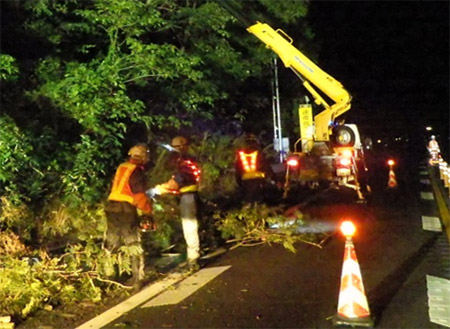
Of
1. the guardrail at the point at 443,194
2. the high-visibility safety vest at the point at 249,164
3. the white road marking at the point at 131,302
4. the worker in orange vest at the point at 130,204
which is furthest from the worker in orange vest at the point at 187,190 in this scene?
the guardrail at the point at 443,194

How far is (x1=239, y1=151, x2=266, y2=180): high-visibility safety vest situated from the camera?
14.8m

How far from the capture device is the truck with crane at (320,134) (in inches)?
708

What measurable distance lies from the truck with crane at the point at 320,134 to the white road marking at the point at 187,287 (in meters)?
7.51

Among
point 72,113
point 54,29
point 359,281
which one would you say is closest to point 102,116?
point 72,113

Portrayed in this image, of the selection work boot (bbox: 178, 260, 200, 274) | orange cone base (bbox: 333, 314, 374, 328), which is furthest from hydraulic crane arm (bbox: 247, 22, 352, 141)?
orange cone base (bbox: 333, 314, 374, 328)

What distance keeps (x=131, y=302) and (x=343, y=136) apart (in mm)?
12964

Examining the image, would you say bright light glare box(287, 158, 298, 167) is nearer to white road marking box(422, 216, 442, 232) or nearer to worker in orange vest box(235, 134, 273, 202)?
white road marking box(422, 216, 442, 232)

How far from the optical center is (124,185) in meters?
9.04

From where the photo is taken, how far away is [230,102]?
21.2 m

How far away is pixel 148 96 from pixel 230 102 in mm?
7263

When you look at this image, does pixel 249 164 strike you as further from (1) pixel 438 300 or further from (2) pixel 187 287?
(1) pixel 438 300

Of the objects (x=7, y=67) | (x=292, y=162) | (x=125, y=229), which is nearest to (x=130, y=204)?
(x=125, y=229)

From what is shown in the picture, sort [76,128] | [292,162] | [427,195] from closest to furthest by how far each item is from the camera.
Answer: [76,128] < [292,162] < [427,195]

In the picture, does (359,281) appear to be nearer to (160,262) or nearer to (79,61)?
(160,262)
